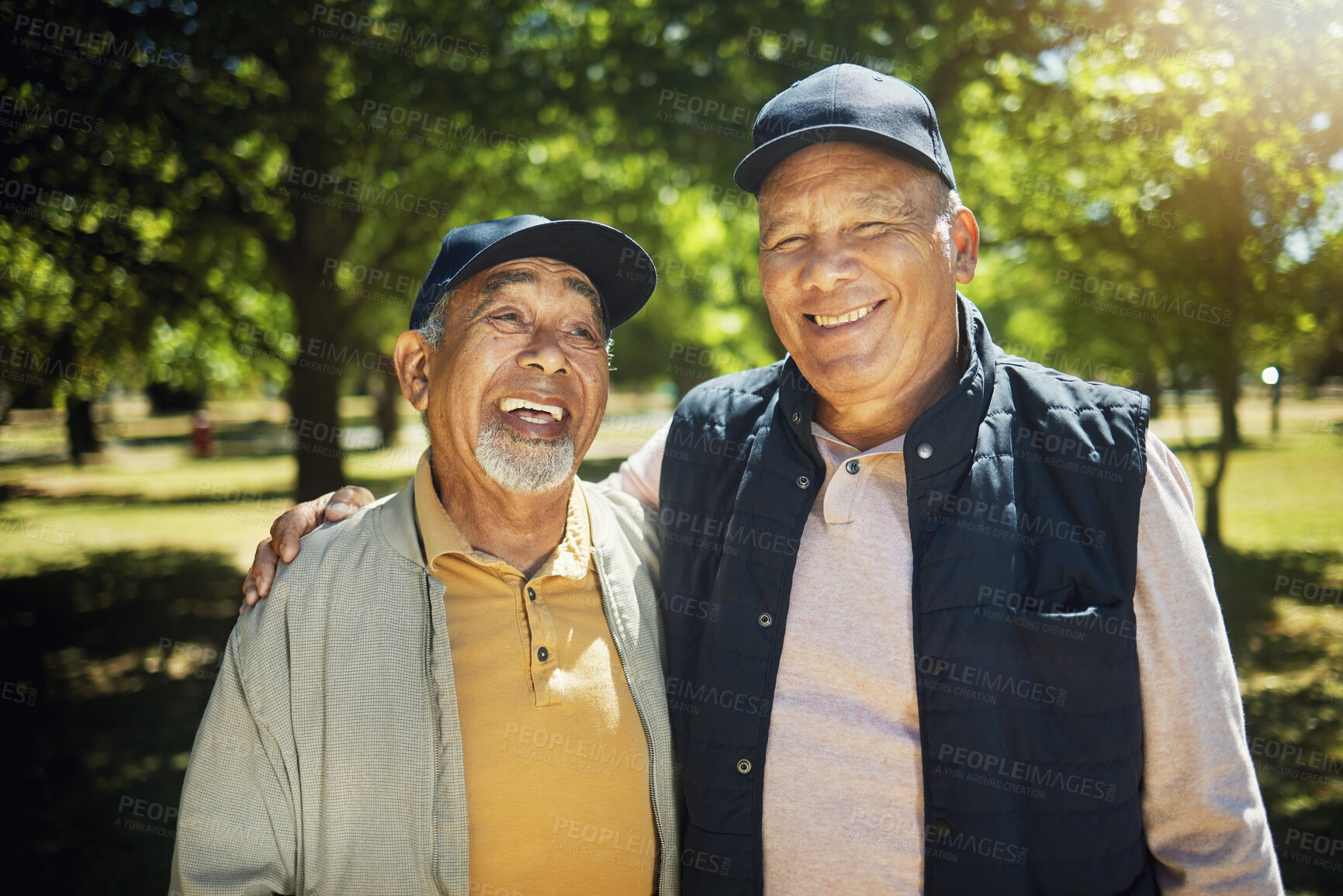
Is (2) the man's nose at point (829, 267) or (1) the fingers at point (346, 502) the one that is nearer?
(2) the man's nose at point (829, 267)

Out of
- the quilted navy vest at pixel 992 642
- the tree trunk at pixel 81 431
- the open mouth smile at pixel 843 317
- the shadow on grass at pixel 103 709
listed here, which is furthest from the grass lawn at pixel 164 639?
the tree trunk at pixel 81 431

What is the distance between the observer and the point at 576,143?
10383mm

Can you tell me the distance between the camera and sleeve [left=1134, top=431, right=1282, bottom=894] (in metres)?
1.87

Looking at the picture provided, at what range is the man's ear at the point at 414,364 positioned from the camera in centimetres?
272

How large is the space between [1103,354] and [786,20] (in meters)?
12.7

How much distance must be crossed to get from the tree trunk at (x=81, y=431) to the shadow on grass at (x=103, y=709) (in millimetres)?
15058

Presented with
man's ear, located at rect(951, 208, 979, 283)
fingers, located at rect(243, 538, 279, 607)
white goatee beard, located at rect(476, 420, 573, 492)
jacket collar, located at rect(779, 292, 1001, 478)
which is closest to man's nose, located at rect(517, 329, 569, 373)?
white goatee beard, located at rect(476, 420, 573, 492)

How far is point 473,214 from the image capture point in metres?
11.3

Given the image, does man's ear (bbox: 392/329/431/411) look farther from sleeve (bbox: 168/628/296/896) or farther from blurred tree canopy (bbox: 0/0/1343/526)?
blurred tree canopy (bbox: 0/0/1343/526)

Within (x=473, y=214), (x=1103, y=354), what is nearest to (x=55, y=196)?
(x=473, y=214)

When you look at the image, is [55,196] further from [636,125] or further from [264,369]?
[264,369]

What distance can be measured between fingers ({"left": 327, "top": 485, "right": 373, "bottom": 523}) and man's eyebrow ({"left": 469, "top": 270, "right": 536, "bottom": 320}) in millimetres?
708

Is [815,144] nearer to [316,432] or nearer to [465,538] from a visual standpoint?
[465,538]

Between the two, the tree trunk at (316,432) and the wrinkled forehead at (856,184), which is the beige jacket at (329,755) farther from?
the tree trunk at (316,432)
